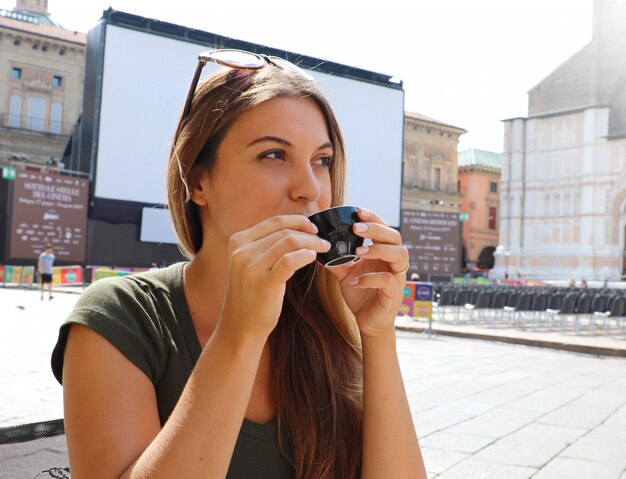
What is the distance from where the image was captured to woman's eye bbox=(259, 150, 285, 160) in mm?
1090

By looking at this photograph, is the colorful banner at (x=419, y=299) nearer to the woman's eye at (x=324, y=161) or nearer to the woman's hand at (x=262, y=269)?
the woman's eye at (x=324, y=161)

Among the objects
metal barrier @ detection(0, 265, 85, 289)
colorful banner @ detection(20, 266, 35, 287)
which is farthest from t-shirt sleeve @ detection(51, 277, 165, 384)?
colorful banner @ detection(20, 266, 35, 287)

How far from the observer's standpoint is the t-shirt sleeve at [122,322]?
96 centimetres

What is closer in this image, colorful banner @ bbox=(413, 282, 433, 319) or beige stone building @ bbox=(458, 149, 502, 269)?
colorful banner @ bbox=(413, 282, 433, 319)

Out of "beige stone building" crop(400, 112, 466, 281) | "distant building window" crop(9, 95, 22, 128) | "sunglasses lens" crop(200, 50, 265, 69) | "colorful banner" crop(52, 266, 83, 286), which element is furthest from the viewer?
"beige stone building" crop(400, 112, 466, 281)

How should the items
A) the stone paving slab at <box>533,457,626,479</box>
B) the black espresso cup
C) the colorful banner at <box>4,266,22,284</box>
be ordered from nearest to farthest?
the black espresso cup, the stone paving slab at <box>533,457,626,479</box>, the colorful banner at <box>4,266,22,284</box>

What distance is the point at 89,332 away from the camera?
3.13ft

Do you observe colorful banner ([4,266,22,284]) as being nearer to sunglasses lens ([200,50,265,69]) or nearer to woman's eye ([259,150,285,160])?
sunglasses lens ([200,50,265,69])

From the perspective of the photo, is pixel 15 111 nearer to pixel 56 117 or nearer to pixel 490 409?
pixel 56 117

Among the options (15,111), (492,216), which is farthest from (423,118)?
(15,111)

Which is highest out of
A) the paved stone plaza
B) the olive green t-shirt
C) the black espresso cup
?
the black espresso cup

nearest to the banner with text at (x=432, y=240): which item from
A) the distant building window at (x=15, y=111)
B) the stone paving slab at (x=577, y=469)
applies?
the stone paving slab at (x=577, y=469)

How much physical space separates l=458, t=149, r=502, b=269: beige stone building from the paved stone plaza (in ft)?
140

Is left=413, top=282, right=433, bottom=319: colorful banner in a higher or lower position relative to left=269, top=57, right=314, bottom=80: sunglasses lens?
lower
